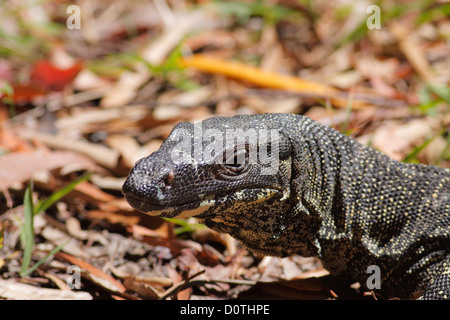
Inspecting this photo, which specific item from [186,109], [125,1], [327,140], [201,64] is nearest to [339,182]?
[327,140]

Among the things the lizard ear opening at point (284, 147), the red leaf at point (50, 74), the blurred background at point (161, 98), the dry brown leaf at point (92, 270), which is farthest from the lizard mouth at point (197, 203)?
the red leaf at point (50, 74)

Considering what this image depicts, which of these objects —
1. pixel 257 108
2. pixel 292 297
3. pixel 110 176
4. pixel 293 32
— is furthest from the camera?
pixel 293 32

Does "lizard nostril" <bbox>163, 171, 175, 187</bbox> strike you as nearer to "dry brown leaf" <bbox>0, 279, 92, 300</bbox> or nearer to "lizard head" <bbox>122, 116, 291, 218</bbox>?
"lizard head" <bbox>122, 116, 291, 218</bbox>

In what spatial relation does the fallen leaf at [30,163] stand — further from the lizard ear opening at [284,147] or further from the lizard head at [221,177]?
the lizard ear opening at [284,147]

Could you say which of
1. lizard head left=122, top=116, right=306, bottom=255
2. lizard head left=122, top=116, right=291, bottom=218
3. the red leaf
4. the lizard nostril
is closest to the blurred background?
the red leaf

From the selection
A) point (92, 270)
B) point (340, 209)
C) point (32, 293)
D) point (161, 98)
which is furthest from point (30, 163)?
point (340, 209)
